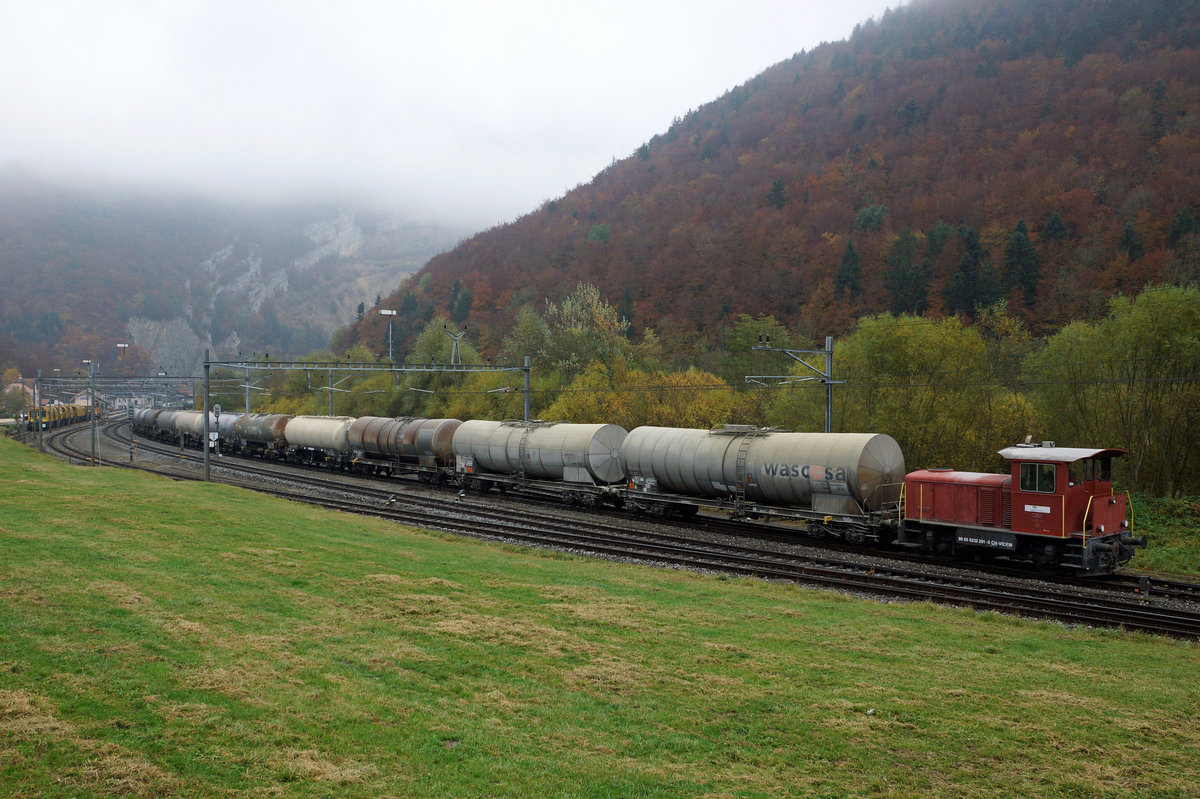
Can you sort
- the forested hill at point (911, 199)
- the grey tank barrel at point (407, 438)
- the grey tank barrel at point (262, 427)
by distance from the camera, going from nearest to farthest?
the grey tank barrel at point (407, 438), the grey tank barrel at point (262, 427), the forested hill at point (911, 199)

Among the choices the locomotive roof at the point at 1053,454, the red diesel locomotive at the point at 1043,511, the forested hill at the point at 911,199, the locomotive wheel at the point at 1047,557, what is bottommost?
the locomotive wheel at the point at 1047,557

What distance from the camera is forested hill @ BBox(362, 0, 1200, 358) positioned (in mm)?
72688

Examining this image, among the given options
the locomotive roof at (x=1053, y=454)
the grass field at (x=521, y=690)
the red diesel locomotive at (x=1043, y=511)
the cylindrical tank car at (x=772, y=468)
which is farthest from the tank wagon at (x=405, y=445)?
the locomotive roof at (x=1053, y=454)

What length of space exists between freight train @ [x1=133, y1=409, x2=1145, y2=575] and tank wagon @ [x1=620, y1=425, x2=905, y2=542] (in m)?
0.05

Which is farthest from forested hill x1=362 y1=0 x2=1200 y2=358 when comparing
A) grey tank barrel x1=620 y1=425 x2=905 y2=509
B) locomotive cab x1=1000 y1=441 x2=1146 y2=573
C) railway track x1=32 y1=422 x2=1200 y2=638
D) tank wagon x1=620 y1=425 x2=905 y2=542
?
railway track x1=32 y1=422 x2=1200 y2=638

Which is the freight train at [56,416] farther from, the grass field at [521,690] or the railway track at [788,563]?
the grass field at [521,690]

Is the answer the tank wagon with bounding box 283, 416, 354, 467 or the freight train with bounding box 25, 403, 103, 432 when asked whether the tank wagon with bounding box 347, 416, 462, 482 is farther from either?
the freight train with bounding box 25, 403, 103, 432

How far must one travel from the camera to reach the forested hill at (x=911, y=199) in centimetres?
7269

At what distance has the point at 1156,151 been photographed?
7906cm

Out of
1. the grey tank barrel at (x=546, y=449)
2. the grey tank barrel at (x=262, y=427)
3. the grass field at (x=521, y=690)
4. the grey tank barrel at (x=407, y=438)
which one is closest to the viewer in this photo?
the grass field at (x=521, y=690)

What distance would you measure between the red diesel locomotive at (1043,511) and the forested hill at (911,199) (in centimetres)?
3533

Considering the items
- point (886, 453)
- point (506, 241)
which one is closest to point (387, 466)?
point (886, 453)

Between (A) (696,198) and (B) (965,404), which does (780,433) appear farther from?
(A) (696,198)

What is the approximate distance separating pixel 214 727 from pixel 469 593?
7703mm
